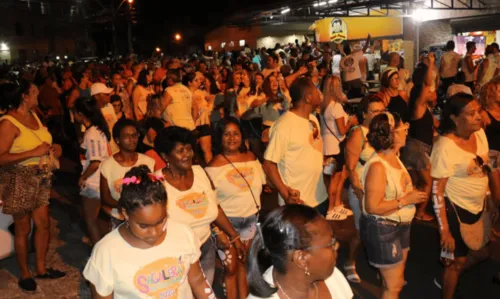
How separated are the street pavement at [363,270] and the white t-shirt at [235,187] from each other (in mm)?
1468

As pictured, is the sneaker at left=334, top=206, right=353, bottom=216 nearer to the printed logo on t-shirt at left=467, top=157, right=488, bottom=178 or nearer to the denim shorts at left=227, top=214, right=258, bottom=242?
the denim shorts at left=227, top=214, right=258, bottom=242

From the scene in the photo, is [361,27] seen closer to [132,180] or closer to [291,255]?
[132,180]

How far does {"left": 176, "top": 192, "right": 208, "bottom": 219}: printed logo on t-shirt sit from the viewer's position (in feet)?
12.5

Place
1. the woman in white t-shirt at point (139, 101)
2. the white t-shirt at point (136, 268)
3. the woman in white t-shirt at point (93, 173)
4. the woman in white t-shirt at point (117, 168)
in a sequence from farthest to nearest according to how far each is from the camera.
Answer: the woman in white t-shirt at point (139, 101) < the woman in white t-shirt at point (93, 173) < the woman in white t-shirt at point (117, 168) < the white t-shirt at point (136, 268)

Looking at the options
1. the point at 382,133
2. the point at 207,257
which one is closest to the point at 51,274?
the point at 207,257

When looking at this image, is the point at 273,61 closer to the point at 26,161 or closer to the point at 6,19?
the point at 26,161

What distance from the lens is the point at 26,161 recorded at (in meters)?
4.96

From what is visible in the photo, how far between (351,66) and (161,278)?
1017cm

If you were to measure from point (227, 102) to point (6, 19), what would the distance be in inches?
2043

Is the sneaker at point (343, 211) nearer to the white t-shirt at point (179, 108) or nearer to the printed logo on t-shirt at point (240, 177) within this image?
the white t-shirt at point (179, 108)

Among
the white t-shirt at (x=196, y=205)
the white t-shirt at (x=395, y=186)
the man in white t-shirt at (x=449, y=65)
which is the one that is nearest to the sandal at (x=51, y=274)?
the white t-shirt at (x=196, y=205)

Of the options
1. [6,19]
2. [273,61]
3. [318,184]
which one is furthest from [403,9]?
[6,19]

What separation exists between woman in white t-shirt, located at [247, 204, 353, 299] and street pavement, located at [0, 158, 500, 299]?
9.47 feet

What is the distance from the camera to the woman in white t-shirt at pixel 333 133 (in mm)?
6742
